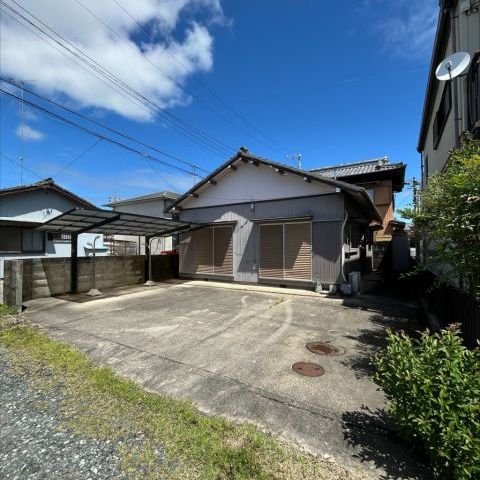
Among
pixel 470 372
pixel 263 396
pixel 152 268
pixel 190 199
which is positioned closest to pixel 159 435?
pixel 263 396

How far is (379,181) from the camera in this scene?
17391 mm

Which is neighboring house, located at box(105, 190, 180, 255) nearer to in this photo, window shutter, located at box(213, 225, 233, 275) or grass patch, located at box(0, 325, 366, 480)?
window shutter, located at box(213, 225, 233, 275)

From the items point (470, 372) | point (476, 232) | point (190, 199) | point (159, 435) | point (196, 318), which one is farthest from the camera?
point (190, 199)

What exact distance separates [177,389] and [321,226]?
7756 millimetres

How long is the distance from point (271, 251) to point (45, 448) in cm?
920

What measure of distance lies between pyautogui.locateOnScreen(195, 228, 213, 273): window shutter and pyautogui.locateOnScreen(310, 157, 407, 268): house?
776 cm

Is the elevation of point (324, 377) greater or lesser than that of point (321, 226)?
lesser

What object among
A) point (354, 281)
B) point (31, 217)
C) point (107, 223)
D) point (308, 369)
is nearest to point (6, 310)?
point (107, 223)

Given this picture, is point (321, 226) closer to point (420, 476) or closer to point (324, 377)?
point (324, 377)

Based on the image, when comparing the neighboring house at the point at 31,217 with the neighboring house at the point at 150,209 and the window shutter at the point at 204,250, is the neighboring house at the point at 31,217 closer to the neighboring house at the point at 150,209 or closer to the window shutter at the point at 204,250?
the neighboring house at the point at 150,209

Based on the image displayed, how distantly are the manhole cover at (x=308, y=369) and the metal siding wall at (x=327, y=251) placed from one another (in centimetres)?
586

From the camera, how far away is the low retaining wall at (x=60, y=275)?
755 cm

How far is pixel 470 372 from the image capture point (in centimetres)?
216

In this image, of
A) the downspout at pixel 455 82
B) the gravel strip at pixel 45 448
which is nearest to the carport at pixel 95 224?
the gravel strip at pixel 45 448
